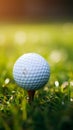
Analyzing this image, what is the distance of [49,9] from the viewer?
17.0 m

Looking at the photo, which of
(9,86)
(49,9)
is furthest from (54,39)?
(49,9)

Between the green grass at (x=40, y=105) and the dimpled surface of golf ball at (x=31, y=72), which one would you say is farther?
the dimpled surface of golf ball at (x=31, y=72)

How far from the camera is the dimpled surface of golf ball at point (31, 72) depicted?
281cm

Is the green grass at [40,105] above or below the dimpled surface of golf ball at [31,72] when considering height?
below

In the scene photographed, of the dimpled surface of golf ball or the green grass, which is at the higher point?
the dimpled surface of golf ball

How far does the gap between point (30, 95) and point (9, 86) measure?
506 millimetres

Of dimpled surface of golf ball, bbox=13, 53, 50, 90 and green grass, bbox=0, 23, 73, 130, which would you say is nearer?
green grass, bbox=0, 23, 73, 130

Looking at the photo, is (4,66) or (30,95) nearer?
(30,95)

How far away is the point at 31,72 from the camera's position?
9.23 ft

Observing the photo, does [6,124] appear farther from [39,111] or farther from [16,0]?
[16,0]

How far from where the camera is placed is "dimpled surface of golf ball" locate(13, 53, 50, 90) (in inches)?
111

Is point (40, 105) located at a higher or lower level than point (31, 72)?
lower

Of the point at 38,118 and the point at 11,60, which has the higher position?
the point at 11,60

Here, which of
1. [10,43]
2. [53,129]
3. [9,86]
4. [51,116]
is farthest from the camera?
[10,43]
